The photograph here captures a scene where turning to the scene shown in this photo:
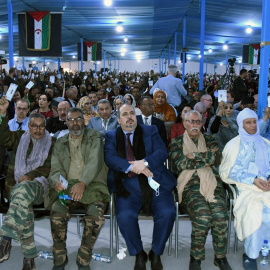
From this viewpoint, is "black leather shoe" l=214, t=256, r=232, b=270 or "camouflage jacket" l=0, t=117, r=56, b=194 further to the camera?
"camouflage jacket" l=0, t=117, r=56, b=194

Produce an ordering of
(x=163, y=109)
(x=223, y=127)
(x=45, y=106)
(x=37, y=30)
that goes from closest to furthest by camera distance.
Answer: (x=223, y=127)
(x=45, y=106)
(x=163, y=109)
(x=37, y=30)

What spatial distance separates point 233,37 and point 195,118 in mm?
14961

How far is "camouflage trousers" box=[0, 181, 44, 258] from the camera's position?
10.0 feet

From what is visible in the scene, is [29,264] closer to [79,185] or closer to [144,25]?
[79,185]

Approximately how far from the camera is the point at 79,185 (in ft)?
10.9

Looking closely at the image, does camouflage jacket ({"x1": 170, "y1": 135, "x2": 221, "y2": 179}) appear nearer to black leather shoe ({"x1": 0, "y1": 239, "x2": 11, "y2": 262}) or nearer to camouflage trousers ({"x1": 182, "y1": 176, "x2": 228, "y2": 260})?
camouflage trousers ({"x1": 182, "y1": 176, "x2": 228, "y2": 260})

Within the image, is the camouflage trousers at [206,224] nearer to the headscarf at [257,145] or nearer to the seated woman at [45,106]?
the headscarf at [257,145]

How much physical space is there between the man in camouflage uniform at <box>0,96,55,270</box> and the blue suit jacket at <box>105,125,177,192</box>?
0.65 meters

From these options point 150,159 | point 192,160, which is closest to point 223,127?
point 192,160

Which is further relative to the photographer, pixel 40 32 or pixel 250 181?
pixel 40 32

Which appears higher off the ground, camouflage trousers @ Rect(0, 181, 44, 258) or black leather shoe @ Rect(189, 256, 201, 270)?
camouflage trousers @ Rect(0, 181, 44, 258)

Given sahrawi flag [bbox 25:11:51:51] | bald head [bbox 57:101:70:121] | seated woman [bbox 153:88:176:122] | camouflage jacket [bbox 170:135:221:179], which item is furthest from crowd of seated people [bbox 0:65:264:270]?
sahrawi flag [bbox 25:11:51:51]

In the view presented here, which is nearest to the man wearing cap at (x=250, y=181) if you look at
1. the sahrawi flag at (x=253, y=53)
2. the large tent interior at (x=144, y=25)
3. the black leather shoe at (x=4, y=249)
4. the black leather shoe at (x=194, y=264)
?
the large tent interior at (x=144, y=25)

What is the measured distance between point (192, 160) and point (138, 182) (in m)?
0.59
